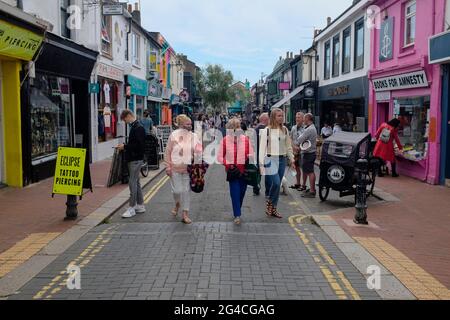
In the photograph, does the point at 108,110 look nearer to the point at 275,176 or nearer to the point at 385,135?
the point at 385,135

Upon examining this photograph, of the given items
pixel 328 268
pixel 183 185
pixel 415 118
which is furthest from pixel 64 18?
pixel 328 268

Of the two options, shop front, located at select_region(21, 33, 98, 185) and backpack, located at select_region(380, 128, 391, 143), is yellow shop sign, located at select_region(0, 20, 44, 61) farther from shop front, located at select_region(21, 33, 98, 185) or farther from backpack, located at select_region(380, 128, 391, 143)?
backpack, located at select_region(380, 128, 391, 143)

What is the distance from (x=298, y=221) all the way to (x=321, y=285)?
3287 millimetres

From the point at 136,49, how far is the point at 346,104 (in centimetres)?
1140

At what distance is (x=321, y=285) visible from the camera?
5414 mm

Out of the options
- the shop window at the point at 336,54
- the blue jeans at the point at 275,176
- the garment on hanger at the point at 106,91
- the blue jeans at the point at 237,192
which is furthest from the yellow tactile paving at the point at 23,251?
the shop window at the point at 336,54

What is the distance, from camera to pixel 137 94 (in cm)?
2545

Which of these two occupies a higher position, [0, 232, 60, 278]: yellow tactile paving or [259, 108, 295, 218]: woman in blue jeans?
[259, 108, 295, 218]: woman in blue jeans

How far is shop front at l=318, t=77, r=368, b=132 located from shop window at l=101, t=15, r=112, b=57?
10.3 meters

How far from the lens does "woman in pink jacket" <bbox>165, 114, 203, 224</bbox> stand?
27.0 feet

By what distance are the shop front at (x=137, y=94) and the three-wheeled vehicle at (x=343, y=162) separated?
14.7 metres

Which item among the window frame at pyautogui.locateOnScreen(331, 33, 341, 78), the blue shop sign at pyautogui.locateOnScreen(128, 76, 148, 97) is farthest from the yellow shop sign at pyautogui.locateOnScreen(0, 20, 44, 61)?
the window frame at pyautogui.locateOnScreen(331, 33, 341, 78)

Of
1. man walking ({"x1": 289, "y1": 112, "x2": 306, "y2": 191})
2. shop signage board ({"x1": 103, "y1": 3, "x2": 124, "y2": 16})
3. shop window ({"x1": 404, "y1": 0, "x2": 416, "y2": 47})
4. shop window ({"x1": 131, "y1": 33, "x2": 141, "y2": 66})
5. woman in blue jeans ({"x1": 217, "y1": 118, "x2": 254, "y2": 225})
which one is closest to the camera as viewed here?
woman in blue jeans ({"x1": 217, "y1": 118, "x2": 254, "y2": 225})
